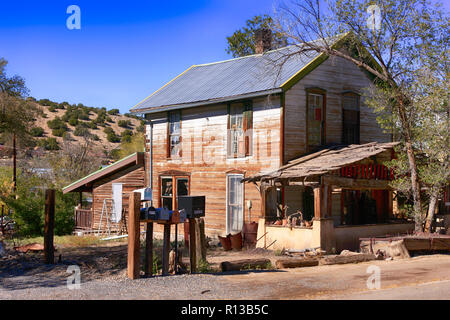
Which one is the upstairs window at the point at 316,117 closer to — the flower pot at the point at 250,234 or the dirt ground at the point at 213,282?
the flower pot at the point at 250,234

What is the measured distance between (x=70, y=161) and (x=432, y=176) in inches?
1237

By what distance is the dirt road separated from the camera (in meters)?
9.89

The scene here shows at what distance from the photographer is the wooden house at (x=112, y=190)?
1036 inches

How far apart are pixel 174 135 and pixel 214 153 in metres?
2.92

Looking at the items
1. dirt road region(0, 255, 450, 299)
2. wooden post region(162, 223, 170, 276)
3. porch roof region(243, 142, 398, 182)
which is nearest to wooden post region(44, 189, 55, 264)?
dirt road region(0, 255, 450, 299)

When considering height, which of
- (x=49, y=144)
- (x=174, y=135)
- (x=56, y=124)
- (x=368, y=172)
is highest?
(x=56, y=124)

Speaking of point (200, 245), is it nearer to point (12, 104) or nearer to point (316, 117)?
point (316, 117)

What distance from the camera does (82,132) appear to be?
72750mm

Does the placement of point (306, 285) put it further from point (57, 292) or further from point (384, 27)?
point (384, 27)

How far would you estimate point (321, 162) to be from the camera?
726 inches

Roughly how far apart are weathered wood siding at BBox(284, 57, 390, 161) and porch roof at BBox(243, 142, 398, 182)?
3.17 feet

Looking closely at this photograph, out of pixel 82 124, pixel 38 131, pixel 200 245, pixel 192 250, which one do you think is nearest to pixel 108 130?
pixel 82 124
